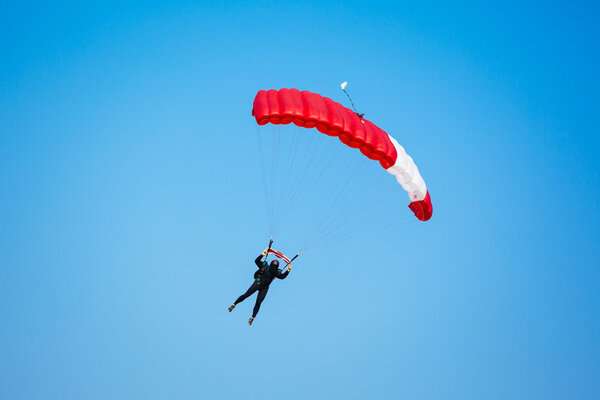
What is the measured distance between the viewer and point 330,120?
14.5 m

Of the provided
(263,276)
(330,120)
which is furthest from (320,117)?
(263,276)

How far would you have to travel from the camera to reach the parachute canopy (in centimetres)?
1445

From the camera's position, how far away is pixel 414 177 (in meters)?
16.2

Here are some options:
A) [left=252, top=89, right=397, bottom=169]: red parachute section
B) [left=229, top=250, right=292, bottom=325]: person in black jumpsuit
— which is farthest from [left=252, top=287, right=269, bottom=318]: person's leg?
[left=252, top=89, right=397, bottom=169]: red parachute section

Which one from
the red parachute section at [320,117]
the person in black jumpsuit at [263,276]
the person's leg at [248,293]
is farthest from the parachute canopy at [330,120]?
the person's leg at [248,293]

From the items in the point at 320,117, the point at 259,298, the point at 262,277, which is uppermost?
the point at 320,117

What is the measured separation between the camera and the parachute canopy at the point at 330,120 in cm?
1445

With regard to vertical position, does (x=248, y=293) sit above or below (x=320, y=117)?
below

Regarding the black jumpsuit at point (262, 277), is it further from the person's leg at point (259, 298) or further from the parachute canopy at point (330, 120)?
the parachute canopy at point (330, 120)

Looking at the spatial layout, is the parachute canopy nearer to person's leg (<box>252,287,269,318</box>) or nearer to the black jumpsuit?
the black jumpsuit

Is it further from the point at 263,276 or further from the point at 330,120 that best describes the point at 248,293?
the point at 330,120

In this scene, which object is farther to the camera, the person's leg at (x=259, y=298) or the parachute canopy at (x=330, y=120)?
the person's leg at (x=259, y=298)

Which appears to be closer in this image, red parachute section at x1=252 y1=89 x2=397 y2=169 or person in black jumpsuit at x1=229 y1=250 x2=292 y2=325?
red parachute section at x1=252 y1=89 x2=397 y2=169

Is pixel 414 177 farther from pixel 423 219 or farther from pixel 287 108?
pixel 287 108
